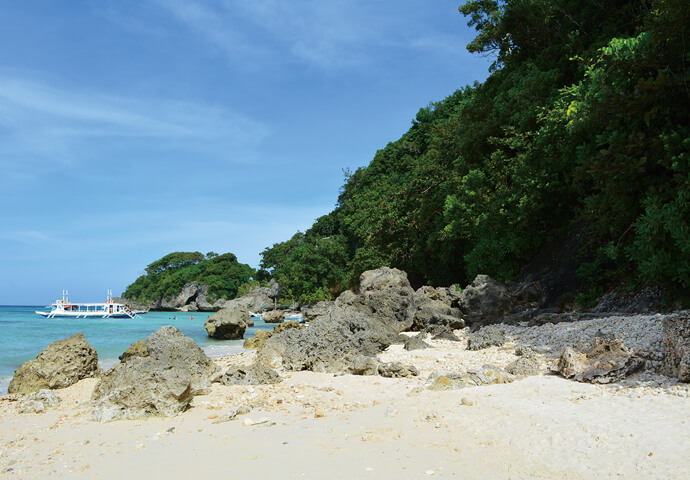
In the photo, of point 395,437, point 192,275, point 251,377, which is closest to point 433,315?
point 251,377

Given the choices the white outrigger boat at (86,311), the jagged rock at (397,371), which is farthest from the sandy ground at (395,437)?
the white outrigger boat at (86,311)

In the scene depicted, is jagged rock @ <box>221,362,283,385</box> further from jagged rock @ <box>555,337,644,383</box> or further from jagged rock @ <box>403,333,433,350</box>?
jagged rock @ <box>555,337,644,383</box>

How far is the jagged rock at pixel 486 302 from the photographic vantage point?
15.0m

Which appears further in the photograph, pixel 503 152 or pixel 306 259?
pixel 306 259

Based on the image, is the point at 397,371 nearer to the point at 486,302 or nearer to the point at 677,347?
the point at 677,347

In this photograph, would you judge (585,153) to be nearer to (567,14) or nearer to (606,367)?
(606,367)

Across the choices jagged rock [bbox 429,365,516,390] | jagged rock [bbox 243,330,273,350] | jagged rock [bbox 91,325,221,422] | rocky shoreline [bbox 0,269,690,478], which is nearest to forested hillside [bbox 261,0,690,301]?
rocky shoreline [bbox 0,269,690,478]

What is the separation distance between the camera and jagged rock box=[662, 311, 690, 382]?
554 centimetres

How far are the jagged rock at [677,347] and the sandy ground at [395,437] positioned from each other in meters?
0.23

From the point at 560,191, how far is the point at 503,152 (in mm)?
4730

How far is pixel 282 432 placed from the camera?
5.59 meters

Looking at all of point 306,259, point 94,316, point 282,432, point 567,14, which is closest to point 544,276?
point 567,14

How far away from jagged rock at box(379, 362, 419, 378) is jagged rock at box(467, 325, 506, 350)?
2254 mm

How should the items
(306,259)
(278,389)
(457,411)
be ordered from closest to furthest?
(457,411) < (278,389) < (306,259)
